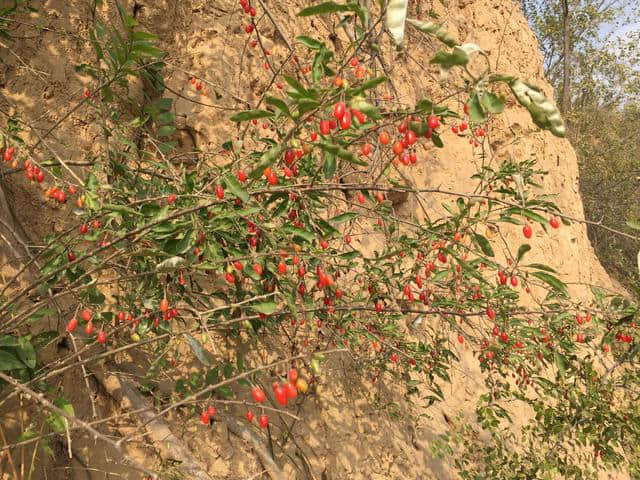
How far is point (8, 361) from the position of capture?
66.0 inches

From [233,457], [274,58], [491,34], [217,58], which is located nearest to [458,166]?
[491,34]

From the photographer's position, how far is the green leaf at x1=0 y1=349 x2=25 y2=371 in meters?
A: 1.65

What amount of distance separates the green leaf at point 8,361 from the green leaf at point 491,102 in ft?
6.20

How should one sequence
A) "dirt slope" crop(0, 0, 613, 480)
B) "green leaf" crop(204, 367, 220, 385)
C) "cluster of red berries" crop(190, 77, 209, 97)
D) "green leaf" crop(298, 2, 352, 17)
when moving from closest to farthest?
"green leaf" crop(298, 2, 352, 17)
"green leaf" crop(204, 367, 220, 385)
"dirt slope" crop(0, 0, 613, 480)
"cluster of red berries" crop(190, 77, 209, 97)

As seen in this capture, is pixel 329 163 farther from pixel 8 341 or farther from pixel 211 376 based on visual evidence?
pixel 8 341

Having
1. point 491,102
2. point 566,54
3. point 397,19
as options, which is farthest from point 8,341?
point 566,54

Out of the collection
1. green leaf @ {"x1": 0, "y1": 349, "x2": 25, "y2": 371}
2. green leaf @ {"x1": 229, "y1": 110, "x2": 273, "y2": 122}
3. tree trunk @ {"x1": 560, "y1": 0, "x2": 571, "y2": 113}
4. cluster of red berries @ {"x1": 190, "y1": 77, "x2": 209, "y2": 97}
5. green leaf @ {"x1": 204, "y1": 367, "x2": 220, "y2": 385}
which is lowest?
green leaf @ {"x1": 204, "y1": 367, "x2": 220, "y2": 385}

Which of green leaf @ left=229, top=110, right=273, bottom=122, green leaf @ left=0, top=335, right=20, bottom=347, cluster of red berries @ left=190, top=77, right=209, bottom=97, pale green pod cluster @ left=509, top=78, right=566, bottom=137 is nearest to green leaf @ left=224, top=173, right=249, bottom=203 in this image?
green leaf @ left=229, top=110, right=273, bottom=122

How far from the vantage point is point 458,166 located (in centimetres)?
581

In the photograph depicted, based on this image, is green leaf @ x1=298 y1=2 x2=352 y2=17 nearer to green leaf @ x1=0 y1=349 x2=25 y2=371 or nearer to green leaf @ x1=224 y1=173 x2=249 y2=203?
green leaf @ x1=224 y1=173 x2=249 y2=203

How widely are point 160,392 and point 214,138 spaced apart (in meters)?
2.14

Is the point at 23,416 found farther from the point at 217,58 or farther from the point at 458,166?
the point at 458,166

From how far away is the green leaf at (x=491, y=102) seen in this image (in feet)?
3.91

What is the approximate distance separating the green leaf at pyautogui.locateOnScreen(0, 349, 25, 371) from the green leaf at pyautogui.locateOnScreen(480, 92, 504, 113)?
1.89 metres
